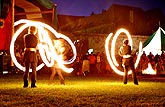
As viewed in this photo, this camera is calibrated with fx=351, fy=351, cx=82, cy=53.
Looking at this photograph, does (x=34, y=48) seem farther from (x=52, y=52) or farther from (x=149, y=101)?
(x=149, y=101)

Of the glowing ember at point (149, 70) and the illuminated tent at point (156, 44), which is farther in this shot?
the illuminated tent at point (156, 44)

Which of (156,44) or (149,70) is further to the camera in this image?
(156,44)

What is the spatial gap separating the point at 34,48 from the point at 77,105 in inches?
212

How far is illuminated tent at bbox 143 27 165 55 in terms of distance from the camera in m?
25.6

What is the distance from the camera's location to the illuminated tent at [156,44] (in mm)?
25609

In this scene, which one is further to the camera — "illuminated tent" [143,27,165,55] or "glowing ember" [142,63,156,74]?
"illuminated tent" [143,27,165,55]

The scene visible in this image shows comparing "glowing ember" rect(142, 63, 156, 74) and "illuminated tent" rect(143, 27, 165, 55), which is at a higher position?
"illuminated tent" rect(143, 27, 165, 55)

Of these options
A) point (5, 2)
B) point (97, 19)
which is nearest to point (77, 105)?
point (5, 2)

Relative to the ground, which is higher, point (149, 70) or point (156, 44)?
point (156, 44)

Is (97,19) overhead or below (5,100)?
overhead

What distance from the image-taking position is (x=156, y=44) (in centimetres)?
2586

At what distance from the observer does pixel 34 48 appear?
1353 centimetres

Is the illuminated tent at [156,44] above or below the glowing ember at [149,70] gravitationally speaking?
above

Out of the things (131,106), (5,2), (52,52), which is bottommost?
(131,106)
